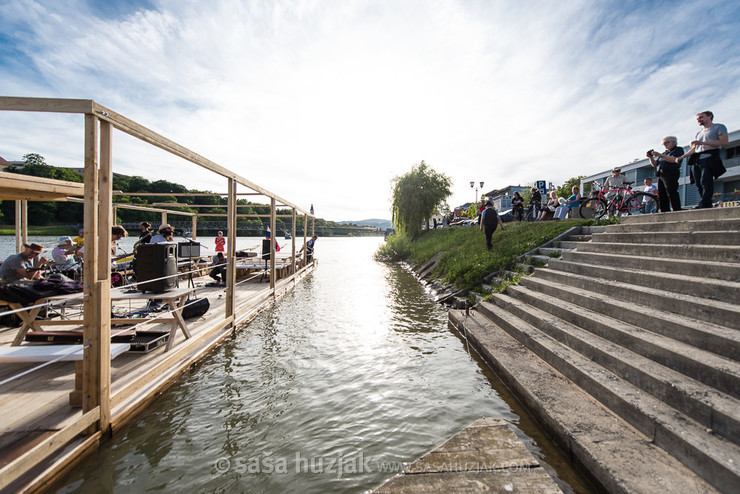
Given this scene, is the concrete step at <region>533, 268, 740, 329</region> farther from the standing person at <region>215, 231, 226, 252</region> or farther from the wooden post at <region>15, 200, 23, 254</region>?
the wooden post at <region>15, 200, 23, 254</region>

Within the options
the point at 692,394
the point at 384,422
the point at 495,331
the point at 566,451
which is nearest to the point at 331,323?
the point at 495,331

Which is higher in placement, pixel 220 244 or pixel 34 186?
pixel 34 186

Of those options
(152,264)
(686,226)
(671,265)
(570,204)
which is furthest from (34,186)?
(570,204)

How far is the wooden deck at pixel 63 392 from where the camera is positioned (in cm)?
261

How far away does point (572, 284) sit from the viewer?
6078 millimetres

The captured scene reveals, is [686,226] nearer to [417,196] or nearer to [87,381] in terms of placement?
[87,381]

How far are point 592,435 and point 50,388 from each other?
17.2 ft

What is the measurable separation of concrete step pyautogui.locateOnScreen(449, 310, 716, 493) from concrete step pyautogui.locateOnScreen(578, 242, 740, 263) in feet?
8.17

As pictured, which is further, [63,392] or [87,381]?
[63,392]

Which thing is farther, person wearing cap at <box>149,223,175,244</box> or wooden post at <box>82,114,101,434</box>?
person wearing cap at <box>149,223,175,244</box>

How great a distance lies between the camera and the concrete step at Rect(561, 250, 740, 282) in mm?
3855

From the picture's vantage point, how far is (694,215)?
546cm

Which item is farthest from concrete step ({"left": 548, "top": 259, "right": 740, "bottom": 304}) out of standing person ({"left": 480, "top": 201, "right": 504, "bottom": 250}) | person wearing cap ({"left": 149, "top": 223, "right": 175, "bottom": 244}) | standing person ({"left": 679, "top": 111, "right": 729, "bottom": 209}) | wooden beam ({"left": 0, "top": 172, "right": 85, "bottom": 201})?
wooden beam ({"left": 0, "top": 172, "right": 85, "bottom": 201})

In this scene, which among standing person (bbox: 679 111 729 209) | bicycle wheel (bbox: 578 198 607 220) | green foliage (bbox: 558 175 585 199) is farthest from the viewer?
green foliage (bbox: 558 175 585 199)
